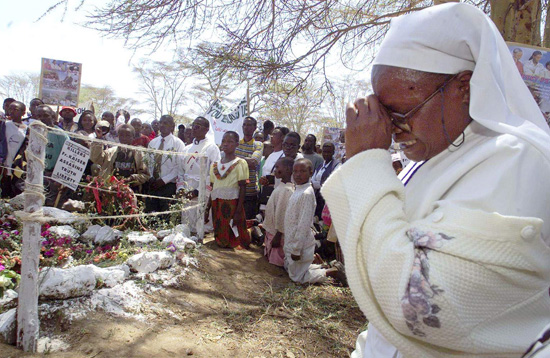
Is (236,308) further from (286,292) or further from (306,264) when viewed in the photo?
(306,264)

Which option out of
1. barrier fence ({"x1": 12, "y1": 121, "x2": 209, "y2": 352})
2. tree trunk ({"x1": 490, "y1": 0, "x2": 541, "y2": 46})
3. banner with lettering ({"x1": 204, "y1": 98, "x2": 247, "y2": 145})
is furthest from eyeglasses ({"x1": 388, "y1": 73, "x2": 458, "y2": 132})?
banner with lettering ({"x1": 204, "y1": 98, "x2": 247, "y2": 145})

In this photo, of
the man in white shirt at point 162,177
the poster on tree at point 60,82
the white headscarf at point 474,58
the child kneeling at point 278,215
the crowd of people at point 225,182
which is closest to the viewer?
the white headscarf at point 474,58

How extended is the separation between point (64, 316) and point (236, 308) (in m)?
1.57

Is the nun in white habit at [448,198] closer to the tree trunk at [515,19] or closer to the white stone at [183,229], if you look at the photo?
the tree trunk at [515,19]

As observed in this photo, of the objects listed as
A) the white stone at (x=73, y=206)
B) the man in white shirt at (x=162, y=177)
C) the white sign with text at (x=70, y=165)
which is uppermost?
the white sign with text at (x=70, y=165)

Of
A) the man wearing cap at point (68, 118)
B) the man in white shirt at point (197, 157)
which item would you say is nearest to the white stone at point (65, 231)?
the man in white shirt at point (197, 157)

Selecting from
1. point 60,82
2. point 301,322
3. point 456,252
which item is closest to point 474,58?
point 456,252

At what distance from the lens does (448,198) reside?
894mm

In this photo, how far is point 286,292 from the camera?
4477 mm

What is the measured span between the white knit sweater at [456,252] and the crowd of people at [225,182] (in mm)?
4091

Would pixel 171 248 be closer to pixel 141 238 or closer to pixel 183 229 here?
pixel 141 238

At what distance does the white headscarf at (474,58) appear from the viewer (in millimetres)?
946

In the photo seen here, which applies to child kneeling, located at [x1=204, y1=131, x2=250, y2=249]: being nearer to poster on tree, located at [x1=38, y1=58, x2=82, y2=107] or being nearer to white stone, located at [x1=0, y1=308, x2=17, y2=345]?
white stone, located at [x1=0, y1=308, x2=17, y2=345]

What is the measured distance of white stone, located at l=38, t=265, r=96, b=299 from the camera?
295 cm
